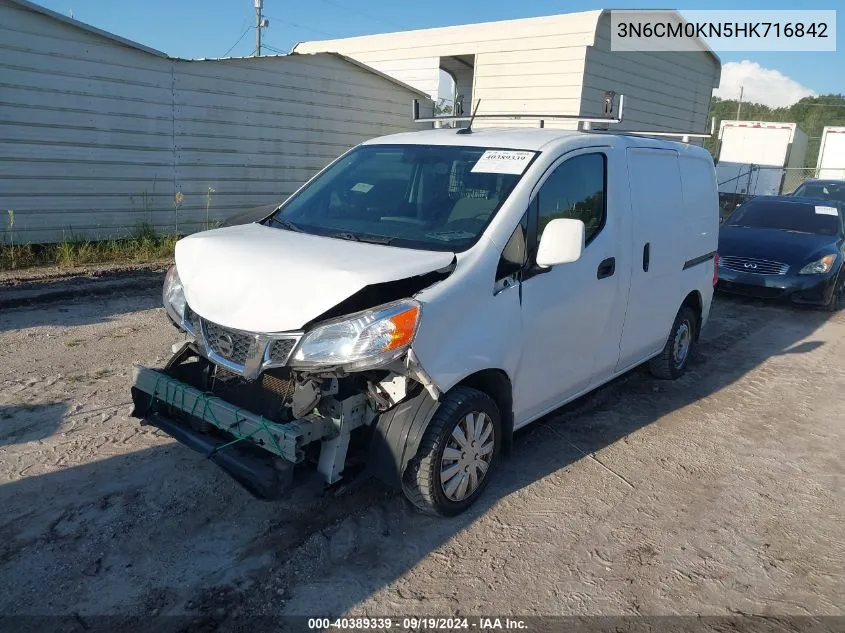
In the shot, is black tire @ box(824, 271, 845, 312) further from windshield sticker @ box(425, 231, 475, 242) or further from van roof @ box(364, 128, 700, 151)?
windshield sticker @ box(425, 231, 475, 242)

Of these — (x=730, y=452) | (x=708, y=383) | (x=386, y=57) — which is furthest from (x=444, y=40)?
(x=730, y=452)

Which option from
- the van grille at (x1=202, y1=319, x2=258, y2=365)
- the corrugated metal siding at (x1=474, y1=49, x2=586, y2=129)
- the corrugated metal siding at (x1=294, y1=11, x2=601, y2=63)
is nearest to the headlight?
the van grille at (x1=202, y1=319, x2=258, y2=365)

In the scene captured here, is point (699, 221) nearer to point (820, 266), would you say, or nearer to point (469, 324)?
point (469, 324)

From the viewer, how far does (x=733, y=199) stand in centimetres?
2147

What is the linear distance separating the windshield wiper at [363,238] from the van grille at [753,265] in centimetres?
771

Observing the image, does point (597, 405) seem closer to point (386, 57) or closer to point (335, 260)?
point (335, 260)

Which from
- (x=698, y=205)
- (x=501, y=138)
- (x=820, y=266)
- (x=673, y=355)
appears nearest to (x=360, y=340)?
(x=501, y=138)

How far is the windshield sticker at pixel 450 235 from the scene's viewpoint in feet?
11.9

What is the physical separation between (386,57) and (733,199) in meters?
12.3

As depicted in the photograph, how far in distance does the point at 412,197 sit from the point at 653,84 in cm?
1339

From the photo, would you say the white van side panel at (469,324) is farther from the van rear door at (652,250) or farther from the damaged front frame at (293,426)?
the van rear door at (652,250)

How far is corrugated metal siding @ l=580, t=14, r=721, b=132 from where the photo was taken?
12891mm

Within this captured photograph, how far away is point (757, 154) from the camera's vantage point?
25.0m

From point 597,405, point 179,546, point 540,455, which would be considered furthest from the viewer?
point 597,405
